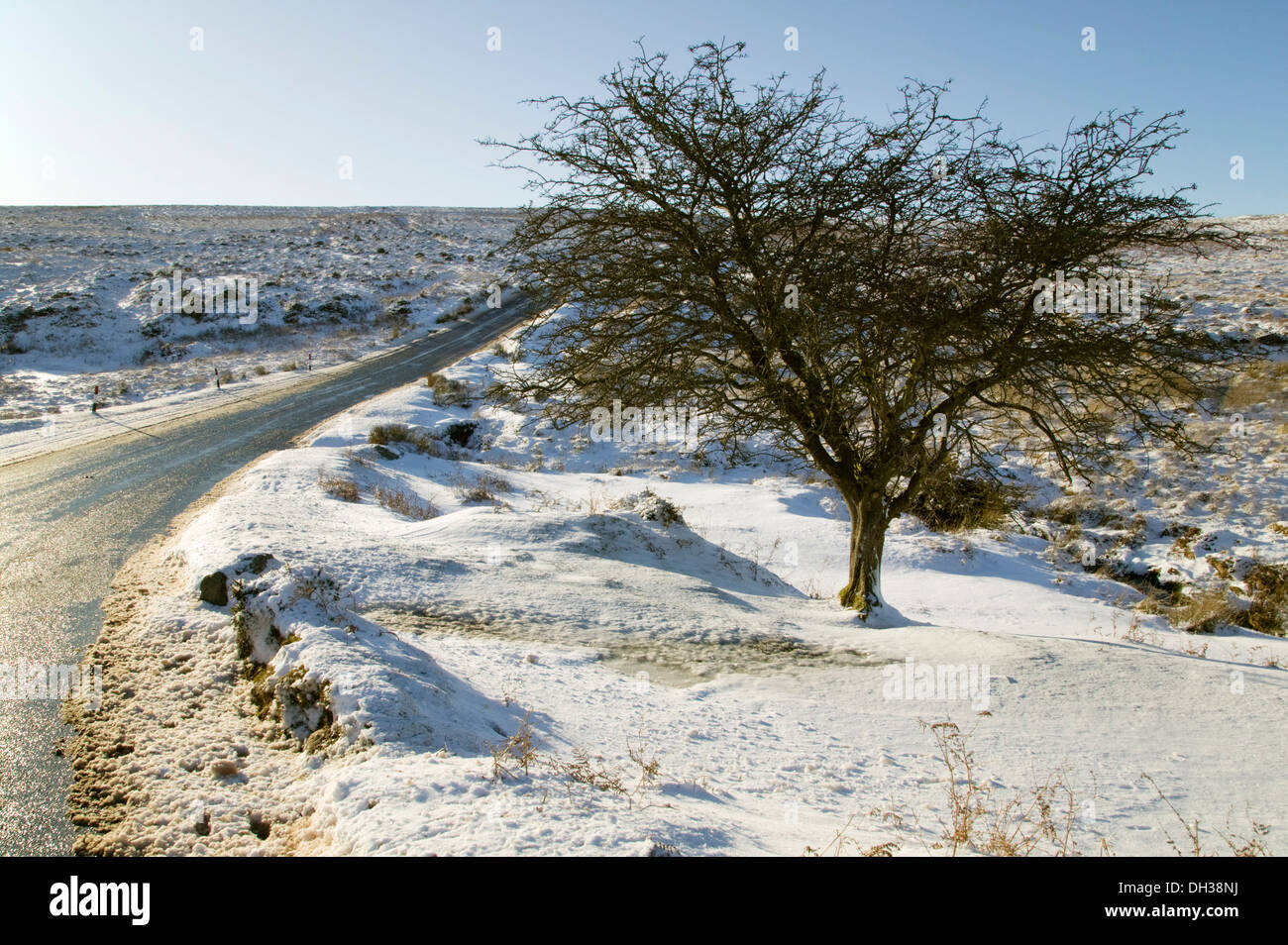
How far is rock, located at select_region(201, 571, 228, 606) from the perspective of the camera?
594 cm

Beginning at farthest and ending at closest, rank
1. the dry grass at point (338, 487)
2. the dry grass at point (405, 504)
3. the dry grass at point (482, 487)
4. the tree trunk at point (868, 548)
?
the dry grass at point (482, 487)
the dry grass at point (405, 504)
the dry grass at point (338, 487)
the tree trunk at point (868, 548)

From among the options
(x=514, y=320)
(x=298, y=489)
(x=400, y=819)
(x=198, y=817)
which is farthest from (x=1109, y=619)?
(x=514, y=320)

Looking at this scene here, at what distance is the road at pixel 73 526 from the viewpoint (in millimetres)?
3838

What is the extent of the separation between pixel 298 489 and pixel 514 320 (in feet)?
85.3

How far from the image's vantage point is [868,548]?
8.83m

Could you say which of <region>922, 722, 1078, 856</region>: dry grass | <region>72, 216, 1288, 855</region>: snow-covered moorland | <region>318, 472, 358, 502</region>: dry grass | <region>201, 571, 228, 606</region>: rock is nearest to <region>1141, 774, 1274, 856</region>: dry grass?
<region>72, 216, 1288, 855</region>: snow-covered moorland

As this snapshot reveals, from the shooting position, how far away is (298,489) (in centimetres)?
1102

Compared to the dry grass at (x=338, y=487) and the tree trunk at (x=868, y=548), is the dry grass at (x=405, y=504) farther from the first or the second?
the tree trunk at (x=868, y=548)

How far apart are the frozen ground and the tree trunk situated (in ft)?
63.6

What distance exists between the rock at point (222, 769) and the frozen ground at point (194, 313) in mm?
17945

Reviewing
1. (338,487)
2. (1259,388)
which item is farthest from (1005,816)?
(1259,388)

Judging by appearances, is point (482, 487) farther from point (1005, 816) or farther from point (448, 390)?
point (1005, 816)

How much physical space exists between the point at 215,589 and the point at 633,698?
12.3 feet

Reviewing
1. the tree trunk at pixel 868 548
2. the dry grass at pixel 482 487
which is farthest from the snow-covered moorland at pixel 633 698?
the dry grass at pixel 482 487
